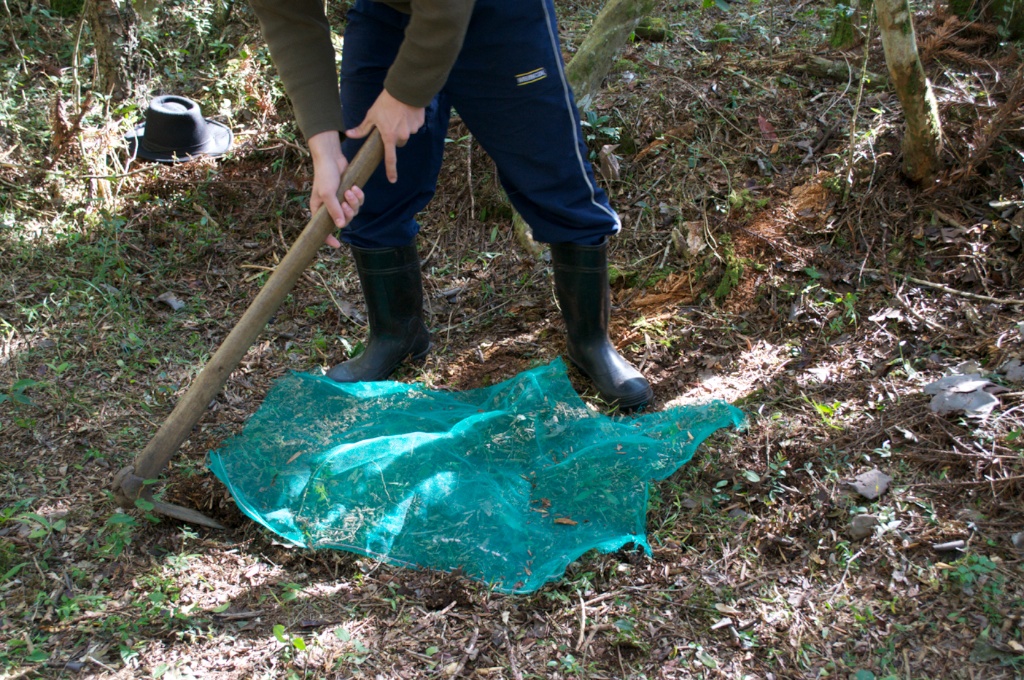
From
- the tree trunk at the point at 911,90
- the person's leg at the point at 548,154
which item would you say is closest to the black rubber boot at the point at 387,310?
the person's leg at the point at 548,154

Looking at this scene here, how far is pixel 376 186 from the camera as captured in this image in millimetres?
2549

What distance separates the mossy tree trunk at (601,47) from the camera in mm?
3488

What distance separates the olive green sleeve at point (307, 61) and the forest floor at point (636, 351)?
1063mm

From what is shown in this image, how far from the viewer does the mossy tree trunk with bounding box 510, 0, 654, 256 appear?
3488 millimetres

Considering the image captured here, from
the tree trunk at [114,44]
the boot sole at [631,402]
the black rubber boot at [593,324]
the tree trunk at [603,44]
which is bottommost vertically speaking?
the boot sole at [631,402]

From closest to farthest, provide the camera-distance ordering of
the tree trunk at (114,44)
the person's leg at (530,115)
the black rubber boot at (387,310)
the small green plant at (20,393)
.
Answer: the person's leg at (530,115) → the small green plant at (20,393) → the black rubber boot at (387,310) → the tree trunk at (114,44)

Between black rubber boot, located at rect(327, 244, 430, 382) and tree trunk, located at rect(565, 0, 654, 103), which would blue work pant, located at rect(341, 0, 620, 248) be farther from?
tree trunk, located at rect(565, 0, 654, 103)

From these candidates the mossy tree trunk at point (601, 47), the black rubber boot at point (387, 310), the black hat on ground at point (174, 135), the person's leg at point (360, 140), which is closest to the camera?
the person's leg at point (360, 140)

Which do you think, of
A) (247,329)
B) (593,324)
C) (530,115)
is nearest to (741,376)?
(593,324)

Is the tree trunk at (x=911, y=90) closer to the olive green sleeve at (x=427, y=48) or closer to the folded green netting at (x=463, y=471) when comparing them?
the folded green netting at (x=463, y=471)

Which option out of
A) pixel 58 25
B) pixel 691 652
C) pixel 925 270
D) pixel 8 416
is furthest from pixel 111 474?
pixel 58 25

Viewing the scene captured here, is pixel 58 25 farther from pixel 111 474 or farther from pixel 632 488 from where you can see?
pixel 632 488

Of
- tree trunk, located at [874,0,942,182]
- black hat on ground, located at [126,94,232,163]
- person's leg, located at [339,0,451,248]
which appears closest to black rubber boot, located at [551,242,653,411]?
person's leg, located at [339,0,451,248]

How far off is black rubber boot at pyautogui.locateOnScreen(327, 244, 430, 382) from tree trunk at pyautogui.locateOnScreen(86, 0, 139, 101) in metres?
2.40
